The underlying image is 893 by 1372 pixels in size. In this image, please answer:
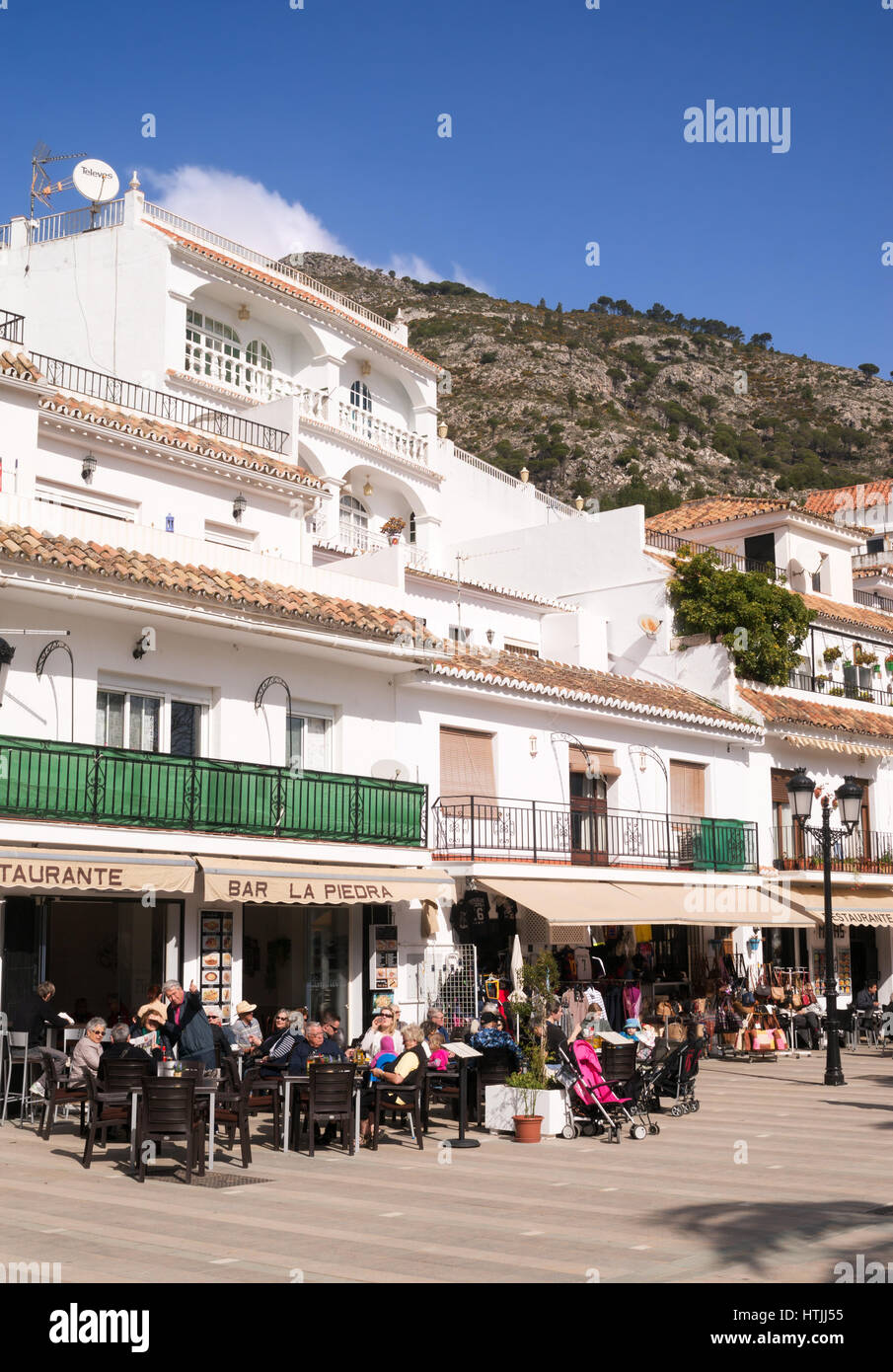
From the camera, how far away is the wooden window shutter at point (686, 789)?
27734 mm

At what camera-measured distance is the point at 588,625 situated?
32.2m

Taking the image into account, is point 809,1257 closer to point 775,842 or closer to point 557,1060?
point 557,1060

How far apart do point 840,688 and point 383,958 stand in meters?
18.1

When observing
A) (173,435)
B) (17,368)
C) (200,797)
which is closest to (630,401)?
(173,435)

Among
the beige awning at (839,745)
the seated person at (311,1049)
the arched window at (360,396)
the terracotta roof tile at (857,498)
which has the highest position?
the terracotta roof tile at (857,498)

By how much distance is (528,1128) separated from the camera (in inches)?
585

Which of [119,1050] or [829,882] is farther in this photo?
[829,882]

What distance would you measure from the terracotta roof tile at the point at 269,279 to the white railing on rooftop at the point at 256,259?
0.86 m

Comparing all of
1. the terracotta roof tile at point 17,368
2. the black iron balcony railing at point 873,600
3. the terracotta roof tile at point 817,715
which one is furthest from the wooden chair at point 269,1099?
the black iron balcony railing at point 873,600

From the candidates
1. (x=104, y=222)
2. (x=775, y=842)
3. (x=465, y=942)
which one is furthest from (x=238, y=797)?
(x=104, y=222)

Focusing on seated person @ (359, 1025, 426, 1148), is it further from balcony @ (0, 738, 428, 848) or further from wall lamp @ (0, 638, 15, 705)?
wall lamp @ (0, 638, 15, 705)

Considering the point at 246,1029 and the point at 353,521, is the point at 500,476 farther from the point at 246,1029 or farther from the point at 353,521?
the point at 246,1029

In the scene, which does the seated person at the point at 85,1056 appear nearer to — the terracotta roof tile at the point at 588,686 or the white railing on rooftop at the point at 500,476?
the terracotta roof tile at the point at 588,686
